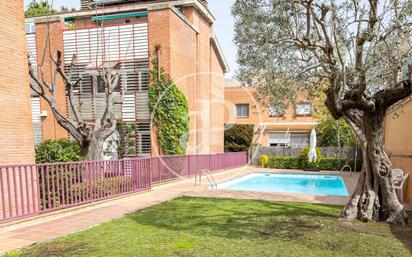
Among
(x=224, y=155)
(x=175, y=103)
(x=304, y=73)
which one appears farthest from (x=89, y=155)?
(x=224, y=155)

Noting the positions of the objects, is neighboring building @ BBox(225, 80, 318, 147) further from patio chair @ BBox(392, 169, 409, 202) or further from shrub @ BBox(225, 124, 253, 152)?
patio chair @ BBox(392, 169, 409, 202)

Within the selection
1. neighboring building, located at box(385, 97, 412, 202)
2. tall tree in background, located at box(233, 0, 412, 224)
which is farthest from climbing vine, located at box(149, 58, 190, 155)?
neighboring building, located at box(385, 97, 412, 202)

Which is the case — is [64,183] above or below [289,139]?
above

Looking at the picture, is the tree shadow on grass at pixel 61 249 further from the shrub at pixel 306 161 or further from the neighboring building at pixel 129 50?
the shrub at pixel 306 161

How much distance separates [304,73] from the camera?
7.05 metres

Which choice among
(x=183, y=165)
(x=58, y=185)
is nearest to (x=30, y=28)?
(x=183, y=165)

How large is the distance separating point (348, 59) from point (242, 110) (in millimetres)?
24022

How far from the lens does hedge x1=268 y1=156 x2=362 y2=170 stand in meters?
20.7

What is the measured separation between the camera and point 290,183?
17.4 meters

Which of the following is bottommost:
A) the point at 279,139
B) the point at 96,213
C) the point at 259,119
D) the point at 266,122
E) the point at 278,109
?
the point at 279,139

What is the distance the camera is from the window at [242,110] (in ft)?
101

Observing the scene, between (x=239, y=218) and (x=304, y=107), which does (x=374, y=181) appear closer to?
(x=239, y=218)

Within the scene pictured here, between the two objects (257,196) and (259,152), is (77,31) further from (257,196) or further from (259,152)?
(259,152)

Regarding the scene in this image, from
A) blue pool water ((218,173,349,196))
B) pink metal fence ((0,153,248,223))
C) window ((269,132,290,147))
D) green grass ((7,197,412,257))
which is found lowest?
blue pool water ((218,173,349,196))
